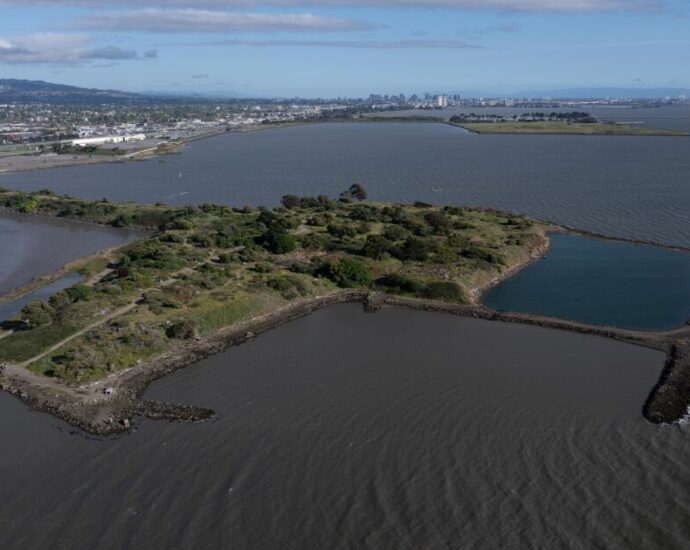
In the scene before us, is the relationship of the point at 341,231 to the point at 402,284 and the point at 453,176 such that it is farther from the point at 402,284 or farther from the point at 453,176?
the point at 453,176

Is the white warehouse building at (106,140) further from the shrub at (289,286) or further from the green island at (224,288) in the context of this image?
the shrub at (289,286)

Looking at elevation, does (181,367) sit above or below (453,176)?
below

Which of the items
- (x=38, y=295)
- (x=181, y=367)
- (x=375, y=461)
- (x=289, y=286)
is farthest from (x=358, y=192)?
(x=375, y=461)

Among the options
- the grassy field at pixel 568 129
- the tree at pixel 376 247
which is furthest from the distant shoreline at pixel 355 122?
the tree at pixel 376 247

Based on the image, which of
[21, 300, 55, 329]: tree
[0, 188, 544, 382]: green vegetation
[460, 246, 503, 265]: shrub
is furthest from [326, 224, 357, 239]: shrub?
[21, 300, 55, 329]: tree

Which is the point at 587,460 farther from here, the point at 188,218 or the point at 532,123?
the point at 532,123

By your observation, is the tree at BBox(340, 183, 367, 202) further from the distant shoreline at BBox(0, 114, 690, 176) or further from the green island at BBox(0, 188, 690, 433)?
the distant shoreline at BBox(0, 114, 690, 176)
